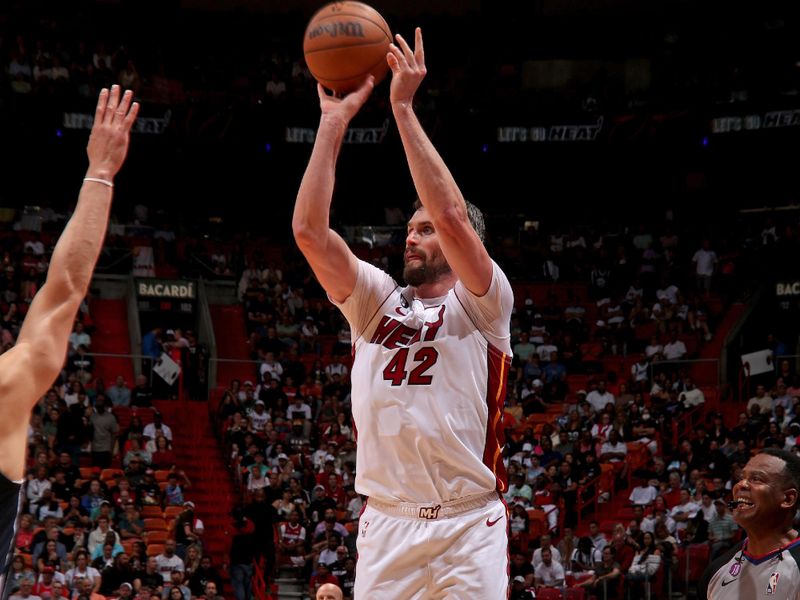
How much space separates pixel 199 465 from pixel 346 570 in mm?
5071

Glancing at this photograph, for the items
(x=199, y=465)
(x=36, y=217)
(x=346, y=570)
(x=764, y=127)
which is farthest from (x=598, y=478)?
(x=36, y=217)

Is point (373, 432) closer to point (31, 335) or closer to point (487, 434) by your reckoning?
point (487, 434)

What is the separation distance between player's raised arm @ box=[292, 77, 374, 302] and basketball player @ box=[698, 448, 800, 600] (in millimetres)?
2483

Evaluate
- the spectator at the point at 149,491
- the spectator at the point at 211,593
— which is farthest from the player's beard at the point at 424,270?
the spectator at the point at 149,491

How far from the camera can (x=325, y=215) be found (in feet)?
14.7

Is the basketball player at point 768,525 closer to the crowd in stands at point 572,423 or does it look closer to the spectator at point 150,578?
the crowd in stands at point 572,423

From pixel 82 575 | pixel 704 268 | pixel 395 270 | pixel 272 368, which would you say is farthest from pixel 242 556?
pixel 704 268

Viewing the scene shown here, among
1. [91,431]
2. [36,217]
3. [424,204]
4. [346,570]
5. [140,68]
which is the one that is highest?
[140,68]

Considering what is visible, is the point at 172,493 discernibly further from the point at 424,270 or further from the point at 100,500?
the point at 424,270

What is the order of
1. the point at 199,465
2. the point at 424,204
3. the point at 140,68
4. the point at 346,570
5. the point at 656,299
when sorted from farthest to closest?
the point at 140,68 < the point at 656,299 < the point at 199,465 < the point at 346,570 < the point at 424,204

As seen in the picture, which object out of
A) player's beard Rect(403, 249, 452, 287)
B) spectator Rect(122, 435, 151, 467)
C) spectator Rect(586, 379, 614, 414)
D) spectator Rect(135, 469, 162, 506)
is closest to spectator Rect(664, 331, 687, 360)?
spectator Rect(586, 379, 614, 414)

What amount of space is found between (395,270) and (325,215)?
68.6 feet

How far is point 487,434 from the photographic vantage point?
450cm

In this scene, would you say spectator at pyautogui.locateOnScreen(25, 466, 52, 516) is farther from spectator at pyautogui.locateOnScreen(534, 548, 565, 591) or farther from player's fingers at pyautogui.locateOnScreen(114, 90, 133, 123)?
player's fingers at pyautogui.locateOnScreen(114, 90, 133, 123)
